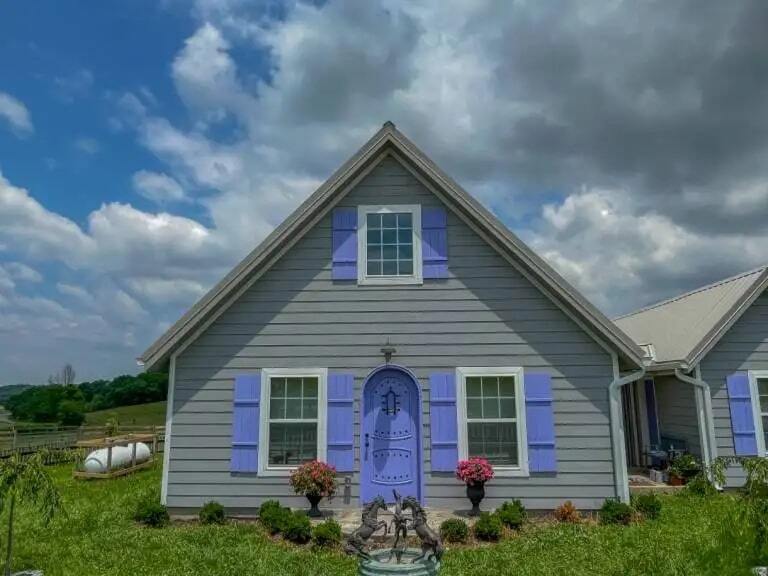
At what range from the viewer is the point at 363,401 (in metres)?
8.79

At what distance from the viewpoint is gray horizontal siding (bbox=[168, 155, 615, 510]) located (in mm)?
8586

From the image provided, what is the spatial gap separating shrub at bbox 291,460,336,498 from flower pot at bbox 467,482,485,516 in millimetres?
2148

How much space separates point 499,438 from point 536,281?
273 cm

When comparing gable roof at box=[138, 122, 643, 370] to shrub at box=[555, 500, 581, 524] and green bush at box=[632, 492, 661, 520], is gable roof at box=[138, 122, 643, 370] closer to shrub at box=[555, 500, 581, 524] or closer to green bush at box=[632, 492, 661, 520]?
green bush at box=[632, 492, 661, 520]

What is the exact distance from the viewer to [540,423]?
866 cm

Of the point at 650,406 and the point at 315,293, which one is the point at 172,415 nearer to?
the point at 315,293

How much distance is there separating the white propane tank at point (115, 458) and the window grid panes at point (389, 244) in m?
9.44

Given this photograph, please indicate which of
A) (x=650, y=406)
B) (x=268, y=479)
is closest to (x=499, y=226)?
(x=268, y=479)

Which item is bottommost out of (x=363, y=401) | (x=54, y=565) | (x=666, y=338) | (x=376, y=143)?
(x=54, y=565)

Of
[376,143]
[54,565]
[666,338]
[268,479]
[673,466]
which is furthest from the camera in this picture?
[666,338]

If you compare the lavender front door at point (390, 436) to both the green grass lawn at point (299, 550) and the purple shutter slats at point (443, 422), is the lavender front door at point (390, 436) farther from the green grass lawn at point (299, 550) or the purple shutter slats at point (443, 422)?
the green grass lawn at point (299, 550)

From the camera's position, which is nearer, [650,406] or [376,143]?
[376,143]

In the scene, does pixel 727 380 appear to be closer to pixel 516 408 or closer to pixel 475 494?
pixel 516 408

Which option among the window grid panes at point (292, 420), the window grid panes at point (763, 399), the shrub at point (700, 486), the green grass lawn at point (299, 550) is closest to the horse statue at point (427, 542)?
the green grass lawn at point (299, 550)
